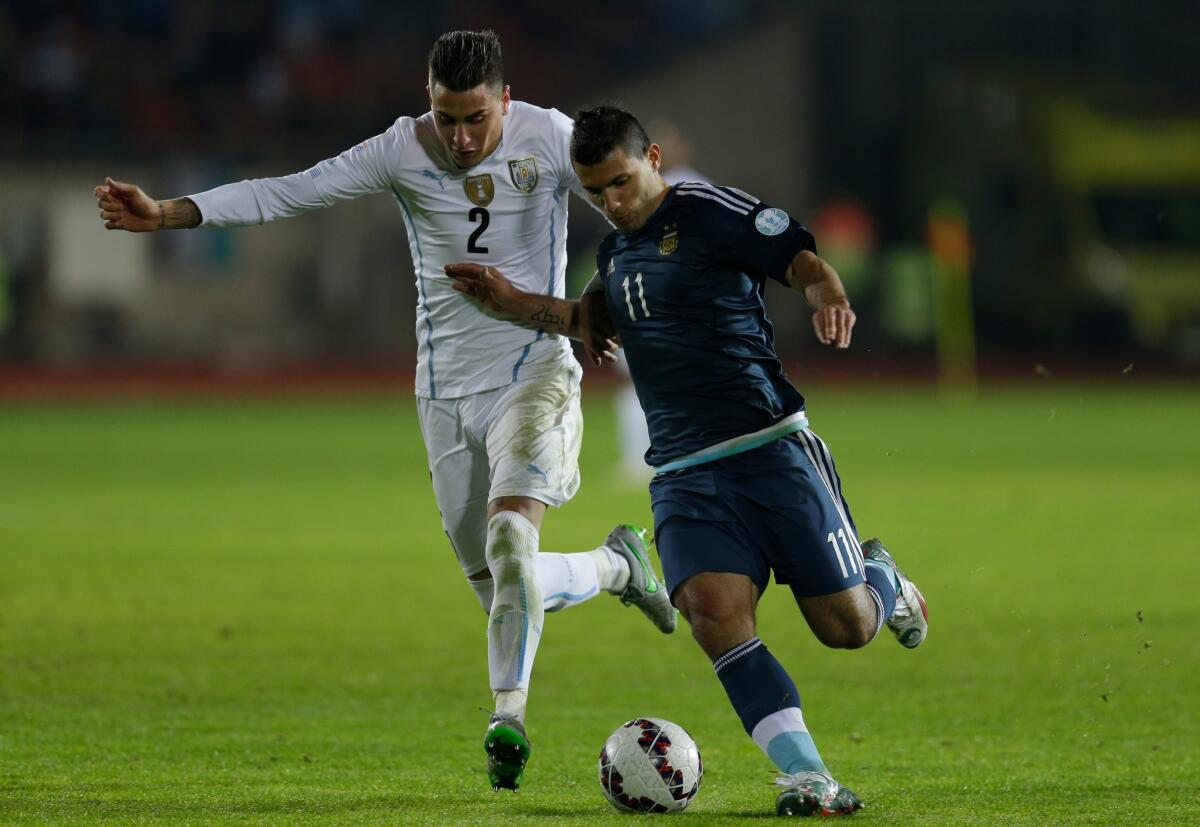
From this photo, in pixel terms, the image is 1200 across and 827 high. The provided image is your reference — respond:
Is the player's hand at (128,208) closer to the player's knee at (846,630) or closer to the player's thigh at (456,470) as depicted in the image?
the player's thigh at (456,470)

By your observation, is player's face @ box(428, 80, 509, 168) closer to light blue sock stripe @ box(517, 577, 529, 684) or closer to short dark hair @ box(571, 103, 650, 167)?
short dark hair @ box(571, 103, 650, 167)

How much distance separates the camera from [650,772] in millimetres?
5445

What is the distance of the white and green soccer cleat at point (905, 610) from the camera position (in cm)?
646

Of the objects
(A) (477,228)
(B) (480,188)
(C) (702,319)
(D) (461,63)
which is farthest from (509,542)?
(D) (461,63)

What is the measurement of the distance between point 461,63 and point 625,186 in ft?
2.88

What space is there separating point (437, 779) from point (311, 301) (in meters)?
25.2

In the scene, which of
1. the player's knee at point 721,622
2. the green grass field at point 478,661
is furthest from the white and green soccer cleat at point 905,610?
the player's knee at point 721,622

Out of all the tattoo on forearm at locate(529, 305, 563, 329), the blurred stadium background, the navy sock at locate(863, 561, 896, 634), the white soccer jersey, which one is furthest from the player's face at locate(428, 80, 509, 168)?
the blurred stadium background

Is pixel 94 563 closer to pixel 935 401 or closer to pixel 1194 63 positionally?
pixel 935 401

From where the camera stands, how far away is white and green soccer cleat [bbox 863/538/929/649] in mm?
Result: 6461

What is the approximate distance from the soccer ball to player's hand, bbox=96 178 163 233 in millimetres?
2279

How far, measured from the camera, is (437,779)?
602 cm

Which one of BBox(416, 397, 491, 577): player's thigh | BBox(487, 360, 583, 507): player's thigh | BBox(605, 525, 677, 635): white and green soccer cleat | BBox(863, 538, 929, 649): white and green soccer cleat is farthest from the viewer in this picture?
BBox(605, 525, 677, 635): white and green soccer cleat

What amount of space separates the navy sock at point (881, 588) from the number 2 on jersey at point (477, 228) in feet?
5.84
